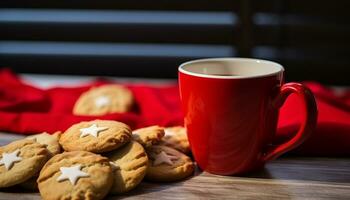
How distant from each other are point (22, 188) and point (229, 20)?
637 millimetres

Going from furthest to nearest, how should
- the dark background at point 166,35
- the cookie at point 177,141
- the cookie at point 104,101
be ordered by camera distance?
the dark background at point 166,35 → the cookie at point 104,101 → the cookie at point 177,141

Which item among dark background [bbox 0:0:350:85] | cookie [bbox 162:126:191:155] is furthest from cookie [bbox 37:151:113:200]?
dark background [bbox 0:0:350:85]

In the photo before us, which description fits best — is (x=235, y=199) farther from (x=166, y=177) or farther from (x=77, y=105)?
(x=77, y=105)

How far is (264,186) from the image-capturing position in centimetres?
50

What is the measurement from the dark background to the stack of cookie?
0.50 m

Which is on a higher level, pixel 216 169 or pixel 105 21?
pixel 105 21

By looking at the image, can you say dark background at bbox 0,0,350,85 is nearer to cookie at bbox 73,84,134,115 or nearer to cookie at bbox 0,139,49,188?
cookie at bbox 73,84,134,115

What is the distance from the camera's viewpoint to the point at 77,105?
2.43 ft

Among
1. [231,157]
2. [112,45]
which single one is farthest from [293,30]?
[231,157]

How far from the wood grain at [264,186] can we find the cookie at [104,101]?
0.77ft

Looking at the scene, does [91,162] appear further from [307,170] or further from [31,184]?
[307,170]

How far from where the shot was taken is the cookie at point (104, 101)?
0.72 m

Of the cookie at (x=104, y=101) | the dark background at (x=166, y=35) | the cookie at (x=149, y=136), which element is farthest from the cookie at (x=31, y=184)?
the dark background at (x=166, y=35)

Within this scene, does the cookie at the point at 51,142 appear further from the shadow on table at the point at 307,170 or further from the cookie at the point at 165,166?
the shadow on table at the point at 307,170
